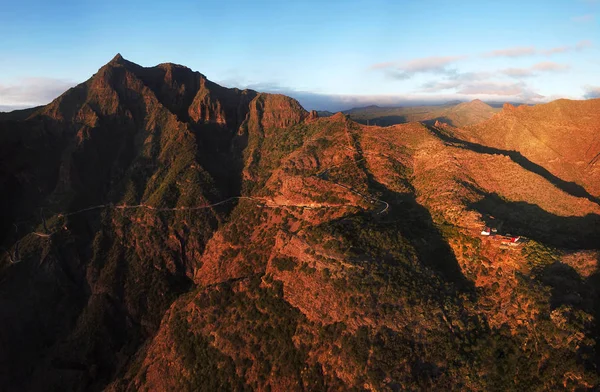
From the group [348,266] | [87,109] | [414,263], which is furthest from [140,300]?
[87,109]

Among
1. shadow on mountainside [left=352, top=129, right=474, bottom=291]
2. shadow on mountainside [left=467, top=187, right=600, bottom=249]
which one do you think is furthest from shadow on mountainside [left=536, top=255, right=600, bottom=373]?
shadow on mountainside [left=467, top=187, right=600, bottom=249]

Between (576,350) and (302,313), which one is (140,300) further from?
(576,350)

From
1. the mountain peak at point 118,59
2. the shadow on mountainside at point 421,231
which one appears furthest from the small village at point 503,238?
the mountain peak at point 118,59

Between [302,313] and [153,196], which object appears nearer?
[302,313]

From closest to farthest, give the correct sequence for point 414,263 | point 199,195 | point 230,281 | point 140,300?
1. point 414,263
2. point 230,281
3. point 140,300
4. point 199,195

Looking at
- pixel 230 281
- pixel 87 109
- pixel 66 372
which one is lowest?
pixel 66 372

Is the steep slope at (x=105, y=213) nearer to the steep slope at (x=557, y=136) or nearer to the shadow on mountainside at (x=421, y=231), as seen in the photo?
the shadow on mountainside at (x=421, y=231)
